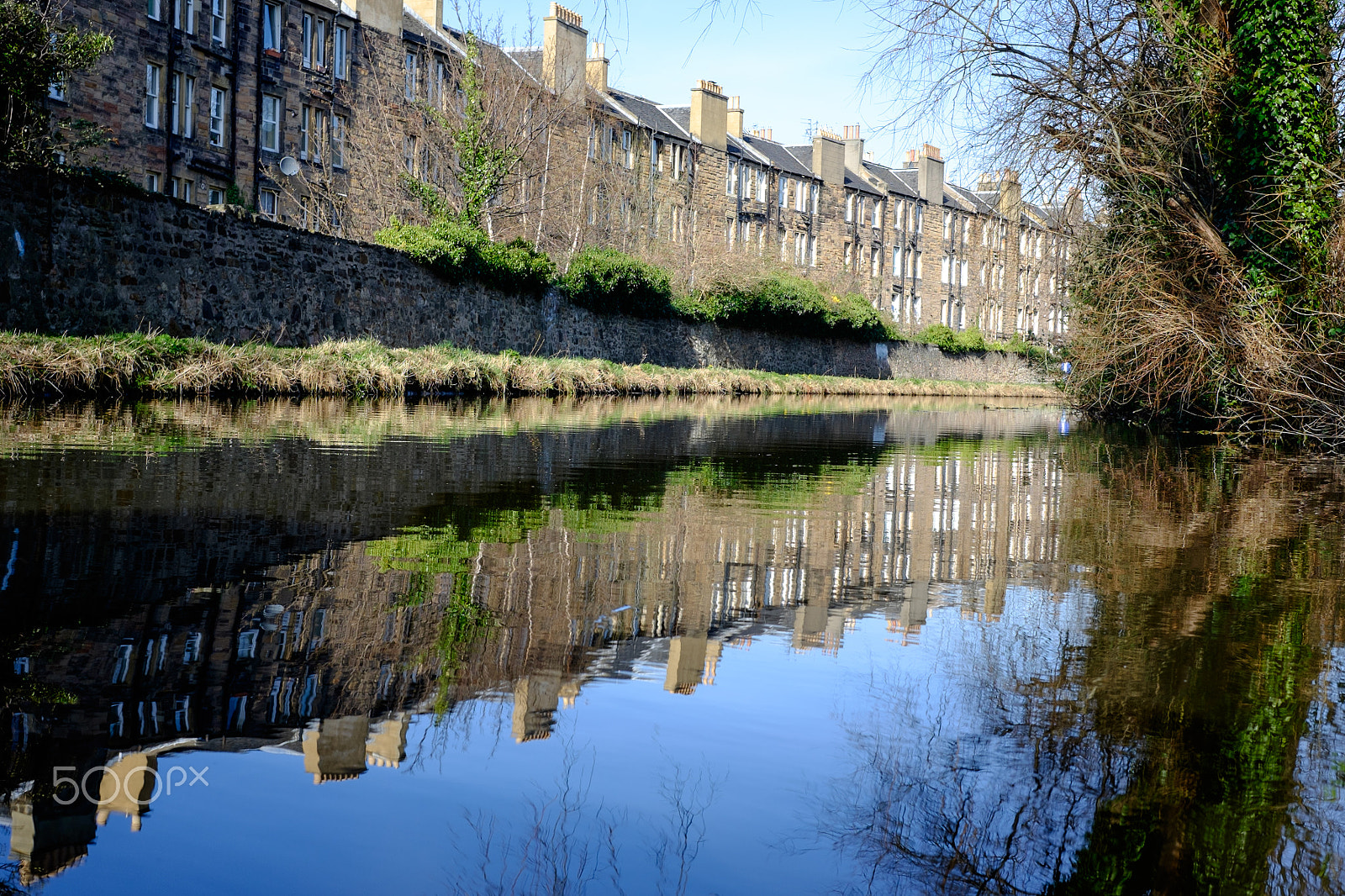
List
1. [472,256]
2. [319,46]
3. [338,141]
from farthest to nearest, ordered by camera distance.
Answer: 1. [338,141]
2. [319,46]
3. [472,256]

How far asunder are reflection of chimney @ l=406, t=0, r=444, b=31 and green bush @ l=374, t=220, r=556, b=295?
44.8 ft

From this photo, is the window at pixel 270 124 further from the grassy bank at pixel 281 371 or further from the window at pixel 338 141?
the grassy bank at pixel 281 371

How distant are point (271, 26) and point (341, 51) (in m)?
2.51

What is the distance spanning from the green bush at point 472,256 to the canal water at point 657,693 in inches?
733

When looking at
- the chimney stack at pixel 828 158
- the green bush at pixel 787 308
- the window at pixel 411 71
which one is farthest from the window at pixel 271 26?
the chimney stack at pixel 828 158

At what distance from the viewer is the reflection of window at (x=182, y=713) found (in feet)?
8.64

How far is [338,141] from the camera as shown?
119 ft

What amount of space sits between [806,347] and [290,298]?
1171 inches

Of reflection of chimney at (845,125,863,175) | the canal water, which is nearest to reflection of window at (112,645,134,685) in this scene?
the canal water

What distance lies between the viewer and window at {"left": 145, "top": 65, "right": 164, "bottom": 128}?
1201 inches

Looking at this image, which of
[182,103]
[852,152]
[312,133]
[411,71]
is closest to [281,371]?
[182,103]

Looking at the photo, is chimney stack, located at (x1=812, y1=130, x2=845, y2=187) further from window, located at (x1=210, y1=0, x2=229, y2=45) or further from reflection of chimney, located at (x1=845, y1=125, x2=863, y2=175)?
window, located at (x1=210, y1=0, x2=229, y2=45)

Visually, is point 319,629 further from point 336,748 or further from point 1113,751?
point 1113,751

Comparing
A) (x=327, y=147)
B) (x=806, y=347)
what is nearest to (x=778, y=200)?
(x=806, y=347)
